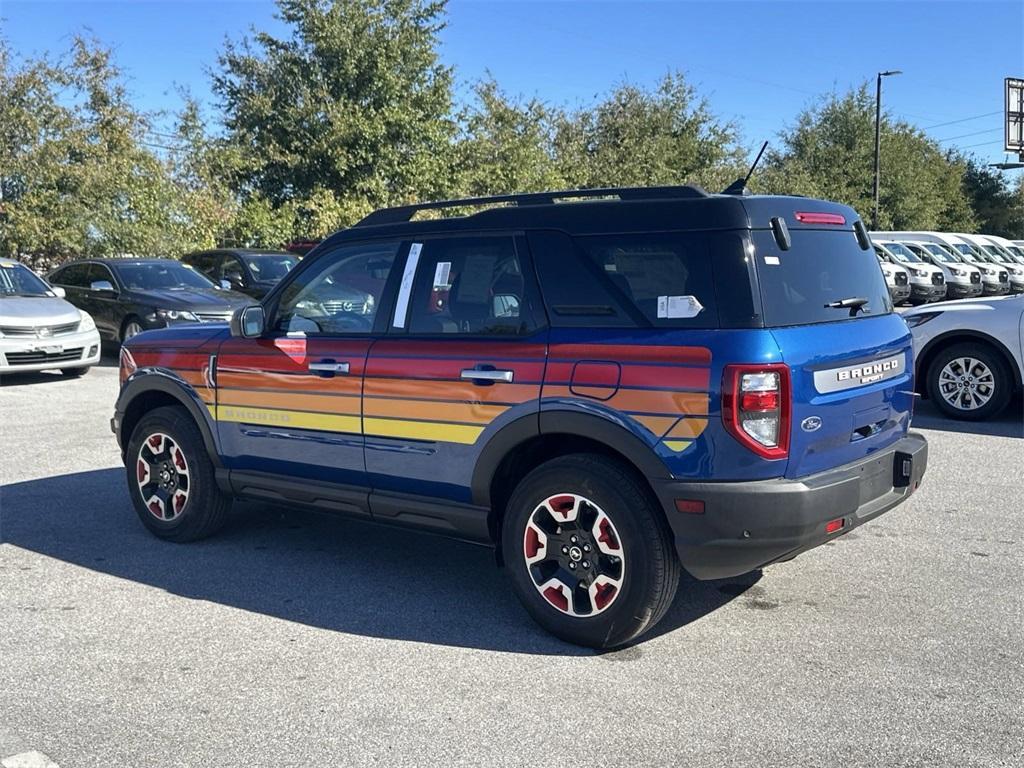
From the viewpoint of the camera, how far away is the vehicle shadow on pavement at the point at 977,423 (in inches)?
345

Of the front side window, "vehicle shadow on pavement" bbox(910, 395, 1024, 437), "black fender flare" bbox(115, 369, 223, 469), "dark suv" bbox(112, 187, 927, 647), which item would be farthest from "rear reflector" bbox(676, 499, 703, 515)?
"vehicle shadow on pavement" bbox(910, 395, 1024, 437)

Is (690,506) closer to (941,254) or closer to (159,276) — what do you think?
(159,276)

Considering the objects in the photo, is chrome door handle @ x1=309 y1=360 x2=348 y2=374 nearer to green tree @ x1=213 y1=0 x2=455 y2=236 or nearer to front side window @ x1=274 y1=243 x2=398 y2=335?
front side window @ x1=274 y1=243 x2=398 y2=335

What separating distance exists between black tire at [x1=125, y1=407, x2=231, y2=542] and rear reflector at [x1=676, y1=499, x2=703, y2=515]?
9.49 feet

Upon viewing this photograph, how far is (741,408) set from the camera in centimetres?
364

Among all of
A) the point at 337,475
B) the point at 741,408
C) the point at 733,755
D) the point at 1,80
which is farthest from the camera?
the point at 1,80

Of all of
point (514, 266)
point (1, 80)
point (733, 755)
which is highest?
point (1, 80)

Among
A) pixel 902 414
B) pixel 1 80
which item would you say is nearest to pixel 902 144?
pixel 1 80

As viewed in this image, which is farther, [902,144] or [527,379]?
[902,144]

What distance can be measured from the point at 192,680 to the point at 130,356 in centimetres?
262

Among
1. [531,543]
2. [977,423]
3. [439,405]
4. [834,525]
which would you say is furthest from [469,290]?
[977,423]

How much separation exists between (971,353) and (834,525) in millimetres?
6057

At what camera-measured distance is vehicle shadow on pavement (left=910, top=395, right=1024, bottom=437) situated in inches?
345

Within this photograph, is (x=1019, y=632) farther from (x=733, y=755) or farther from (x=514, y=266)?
(x=514, y=266)
